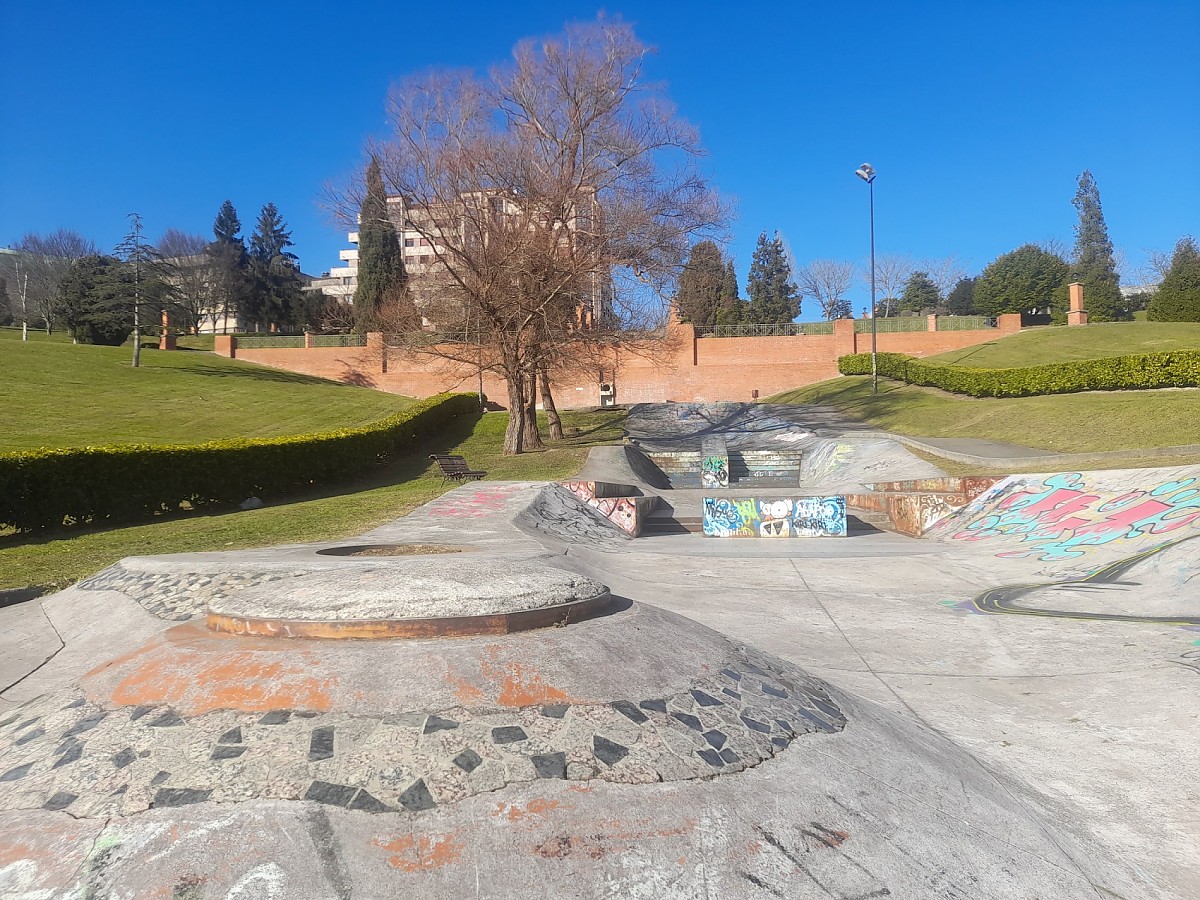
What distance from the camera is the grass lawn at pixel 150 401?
25.7 m

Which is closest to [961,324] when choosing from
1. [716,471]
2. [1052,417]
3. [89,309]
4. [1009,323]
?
[1009,323]

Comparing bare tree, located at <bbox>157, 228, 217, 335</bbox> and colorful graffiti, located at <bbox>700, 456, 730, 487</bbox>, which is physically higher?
A: bare tree, located at <bbox>157, 228, 217, 335</bbox>

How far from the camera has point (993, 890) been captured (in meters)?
2.88

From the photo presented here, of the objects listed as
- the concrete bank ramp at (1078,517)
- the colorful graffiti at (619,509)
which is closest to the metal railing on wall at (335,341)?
the colorful graffiti at (619,509)

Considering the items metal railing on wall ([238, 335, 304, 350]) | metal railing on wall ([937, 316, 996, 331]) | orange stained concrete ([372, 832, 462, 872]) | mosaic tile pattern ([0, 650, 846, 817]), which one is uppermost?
metal railing on wall ([937, 316, 996, 331])

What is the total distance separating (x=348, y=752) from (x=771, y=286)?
7220cm

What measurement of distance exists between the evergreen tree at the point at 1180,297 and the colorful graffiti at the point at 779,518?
42.7m

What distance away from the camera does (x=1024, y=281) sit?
62.5 meters

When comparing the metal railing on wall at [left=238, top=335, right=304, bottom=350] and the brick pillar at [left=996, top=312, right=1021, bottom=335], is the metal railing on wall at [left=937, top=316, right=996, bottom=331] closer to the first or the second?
the brick pillar at [left=996, top=312, right=1021, bottom=335]

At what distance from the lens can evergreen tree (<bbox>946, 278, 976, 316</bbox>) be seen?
76125 mm

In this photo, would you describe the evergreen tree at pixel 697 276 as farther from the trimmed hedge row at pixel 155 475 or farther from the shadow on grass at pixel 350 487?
the trimmed hedge row at pixel 155 475

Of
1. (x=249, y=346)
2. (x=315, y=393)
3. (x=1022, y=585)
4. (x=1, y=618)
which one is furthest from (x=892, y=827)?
(x=249, y=346)

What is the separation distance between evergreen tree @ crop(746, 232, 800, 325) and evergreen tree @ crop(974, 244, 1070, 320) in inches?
621

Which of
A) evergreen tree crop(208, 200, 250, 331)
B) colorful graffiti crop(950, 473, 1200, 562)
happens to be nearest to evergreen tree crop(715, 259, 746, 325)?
evergreen tree crop(208, 200, 250, 331)
